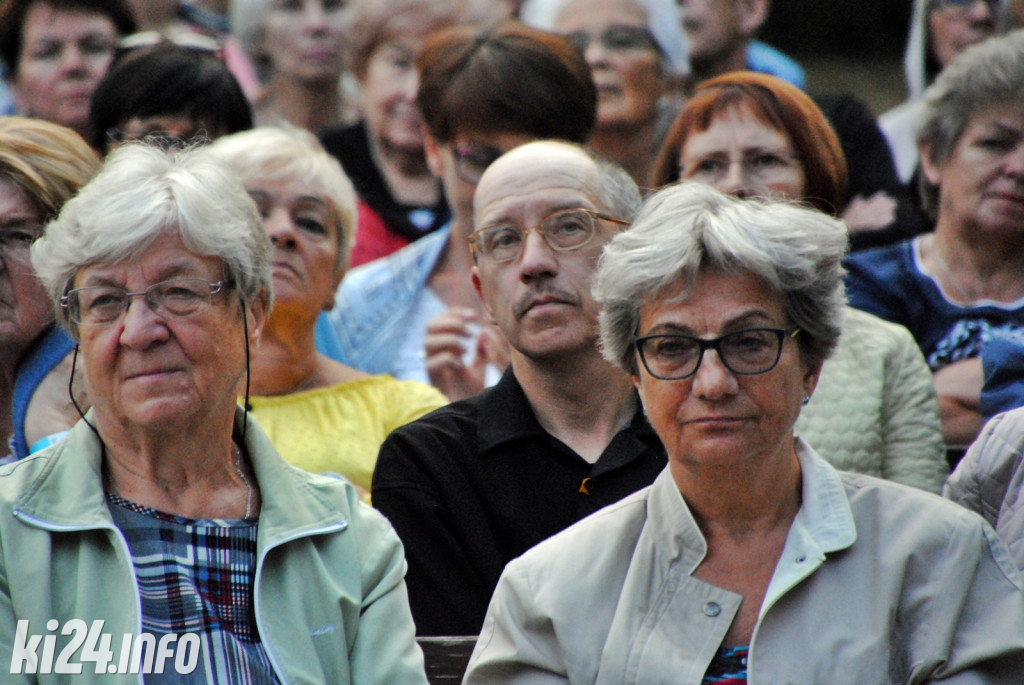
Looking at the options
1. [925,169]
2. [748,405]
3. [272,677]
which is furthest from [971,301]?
[272,677]

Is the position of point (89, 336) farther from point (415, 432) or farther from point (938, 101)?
point (938, 101)

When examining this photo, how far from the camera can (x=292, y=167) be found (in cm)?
399

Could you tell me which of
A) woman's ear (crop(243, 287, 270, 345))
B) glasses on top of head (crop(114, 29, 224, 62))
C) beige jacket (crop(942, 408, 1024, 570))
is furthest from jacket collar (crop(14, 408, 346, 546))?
glasses on top of head (crop(114, 29, 224, 62))

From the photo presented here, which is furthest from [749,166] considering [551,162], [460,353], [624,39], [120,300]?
[120,300]

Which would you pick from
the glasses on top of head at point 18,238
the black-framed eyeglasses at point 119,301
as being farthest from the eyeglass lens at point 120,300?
the glasses on top of head at point 18,238

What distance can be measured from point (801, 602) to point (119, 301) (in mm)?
1475

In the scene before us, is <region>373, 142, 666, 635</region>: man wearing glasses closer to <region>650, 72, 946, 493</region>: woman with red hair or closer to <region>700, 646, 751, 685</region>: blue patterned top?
<region>650, 72, 946, 493</region>: woman with red hair

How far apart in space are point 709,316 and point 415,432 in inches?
36.0

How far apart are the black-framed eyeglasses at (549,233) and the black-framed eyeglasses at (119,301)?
2.75 ft

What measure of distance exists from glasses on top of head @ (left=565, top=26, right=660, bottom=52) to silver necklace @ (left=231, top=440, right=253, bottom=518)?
8.41 ft

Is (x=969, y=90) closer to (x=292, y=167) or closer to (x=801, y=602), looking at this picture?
(x=292, y=167)

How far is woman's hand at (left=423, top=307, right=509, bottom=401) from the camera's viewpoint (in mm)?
4207

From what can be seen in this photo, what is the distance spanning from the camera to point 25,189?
3197 millimetres

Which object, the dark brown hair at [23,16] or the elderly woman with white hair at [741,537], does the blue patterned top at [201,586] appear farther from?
the dark brown hair at [23,16]
